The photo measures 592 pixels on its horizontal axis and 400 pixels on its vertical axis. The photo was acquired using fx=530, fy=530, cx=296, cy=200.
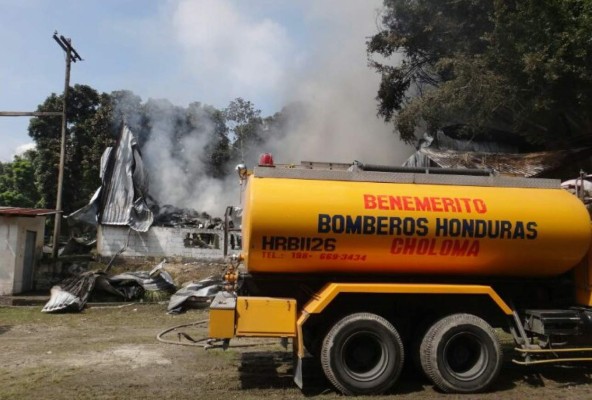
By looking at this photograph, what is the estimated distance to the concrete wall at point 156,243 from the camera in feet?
63.4

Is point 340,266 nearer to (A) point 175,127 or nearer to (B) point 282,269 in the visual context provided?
(B) point 282,269

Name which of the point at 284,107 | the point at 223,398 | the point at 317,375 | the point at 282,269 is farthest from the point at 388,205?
the point at 284,107

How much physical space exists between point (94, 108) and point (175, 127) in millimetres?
4379

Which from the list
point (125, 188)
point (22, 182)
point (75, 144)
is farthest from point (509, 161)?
point (22, 182)

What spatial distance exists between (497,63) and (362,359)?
1222 centimetres

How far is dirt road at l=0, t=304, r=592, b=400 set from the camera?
632cm

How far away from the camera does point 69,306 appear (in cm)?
1330

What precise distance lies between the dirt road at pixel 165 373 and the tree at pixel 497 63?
954 centimetres

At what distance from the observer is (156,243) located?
19.4m

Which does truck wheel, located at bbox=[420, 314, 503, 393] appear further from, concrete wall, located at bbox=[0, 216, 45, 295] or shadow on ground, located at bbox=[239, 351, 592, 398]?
concrete wall, located at bbox=[0, 216, 45, 295]

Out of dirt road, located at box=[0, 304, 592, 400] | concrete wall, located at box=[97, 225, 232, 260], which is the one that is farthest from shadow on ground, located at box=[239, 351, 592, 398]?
concrete wall, located at box=[97, 225, 232, 260]

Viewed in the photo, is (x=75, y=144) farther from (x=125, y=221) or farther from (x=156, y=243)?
(x=156, y=243)

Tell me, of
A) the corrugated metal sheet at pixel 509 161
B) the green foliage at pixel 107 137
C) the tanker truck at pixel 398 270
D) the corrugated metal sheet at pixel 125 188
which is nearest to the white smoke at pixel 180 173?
the green foliage at pixel 107 137

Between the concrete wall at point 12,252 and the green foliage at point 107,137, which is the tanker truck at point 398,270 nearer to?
the concrete wall at point 12,252
